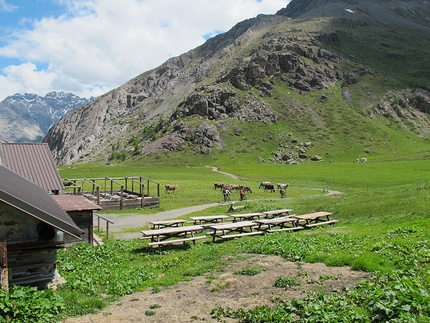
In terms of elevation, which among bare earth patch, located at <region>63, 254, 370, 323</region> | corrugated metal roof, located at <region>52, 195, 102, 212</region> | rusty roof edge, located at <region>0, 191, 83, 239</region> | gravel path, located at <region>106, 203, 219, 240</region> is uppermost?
rusty roof edge, located at <region>0, 191, 83, 239</region>

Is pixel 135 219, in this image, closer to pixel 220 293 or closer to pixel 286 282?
pixel 220 293

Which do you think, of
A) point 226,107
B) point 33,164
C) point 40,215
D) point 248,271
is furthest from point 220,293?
point 226,107

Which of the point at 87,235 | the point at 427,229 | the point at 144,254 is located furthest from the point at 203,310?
the point at 87,235

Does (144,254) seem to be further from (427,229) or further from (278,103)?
(278,103)

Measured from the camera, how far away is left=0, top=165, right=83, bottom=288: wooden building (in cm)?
1031

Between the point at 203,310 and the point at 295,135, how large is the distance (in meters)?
168

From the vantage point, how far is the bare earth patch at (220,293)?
33.9ft

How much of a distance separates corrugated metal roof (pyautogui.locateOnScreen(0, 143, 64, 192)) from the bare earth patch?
16.2 m

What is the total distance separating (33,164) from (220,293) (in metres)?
20.4

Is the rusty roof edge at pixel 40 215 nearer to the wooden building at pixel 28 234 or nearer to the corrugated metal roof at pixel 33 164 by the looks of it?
the wooden building at pixel 28 234

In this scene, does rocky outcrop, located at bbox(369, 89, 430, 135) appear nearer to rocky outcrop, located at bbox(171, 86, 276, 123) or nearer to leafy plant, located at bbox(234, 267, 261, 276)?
rocky outcrop, located at bbox(171, 86, 276, 123)

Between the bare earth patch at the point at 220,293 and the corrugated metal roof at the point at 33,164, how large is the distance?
16.2 metres

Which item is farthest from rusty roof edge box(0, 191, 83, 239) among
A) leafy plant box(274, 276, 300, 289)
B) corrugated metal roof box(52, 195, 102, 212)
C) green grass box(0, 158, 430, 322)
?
corrugated metal roof box(52, 195, 102, 212)

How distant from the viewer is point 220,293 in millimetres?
11844
